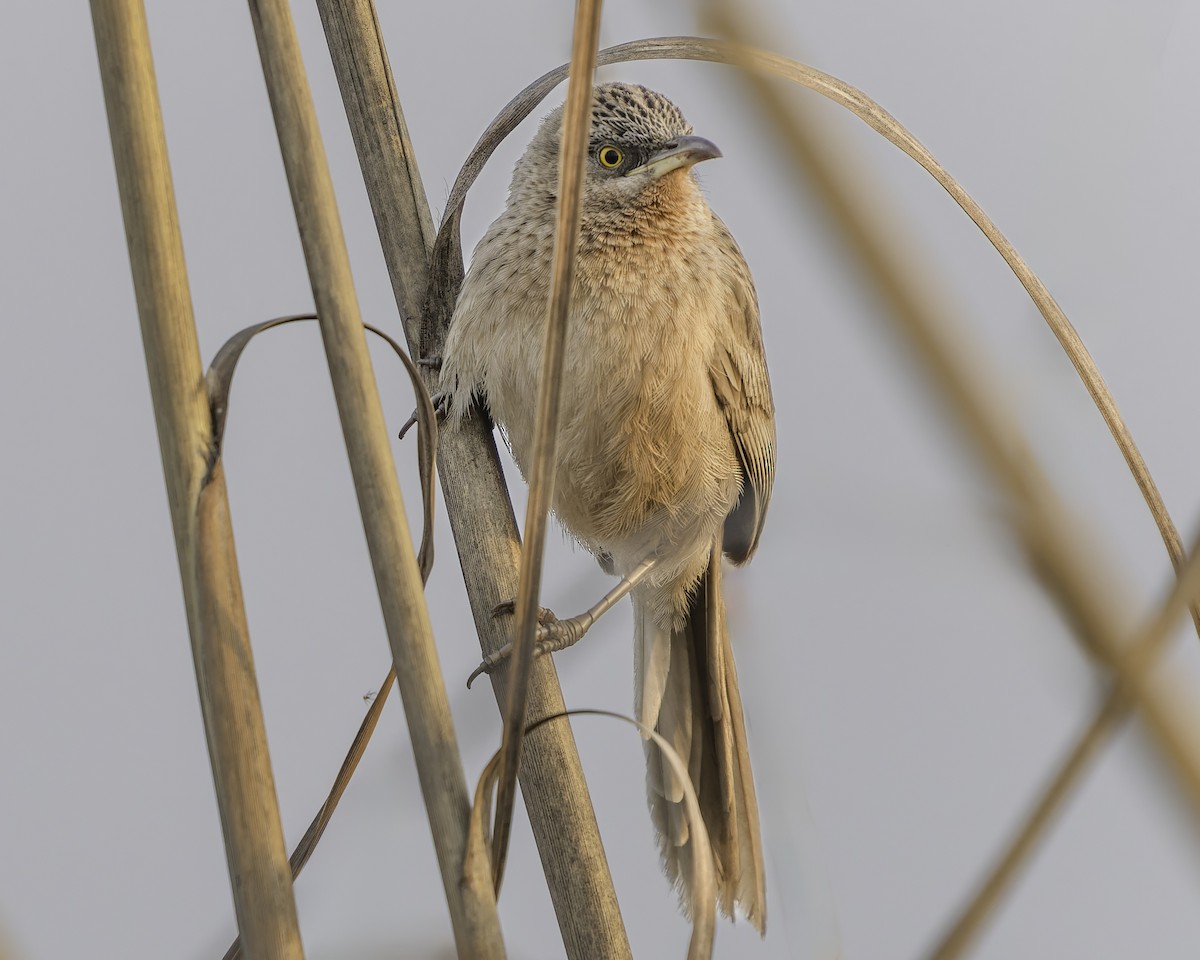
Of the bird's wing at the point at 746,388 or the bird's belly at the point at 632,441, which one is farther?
the bird's wing at the point at 746,388

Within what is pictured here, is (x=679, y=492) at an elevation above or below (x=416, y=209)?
below

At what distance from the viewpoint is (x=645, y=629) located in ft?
8.23

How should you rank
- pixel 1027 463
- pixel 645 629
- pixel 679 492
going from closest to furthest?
pixel 1027 463, pixel 679 492, pixel 645 629

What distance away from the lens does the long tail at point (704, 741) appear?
2076 millimetres

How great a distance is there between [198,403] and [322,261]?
130 mm

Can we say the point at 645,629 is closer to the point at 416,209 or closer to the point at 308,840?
the point at 416,209

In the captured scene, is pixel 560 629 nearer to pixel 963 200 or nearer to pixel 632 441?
pixel 632 441

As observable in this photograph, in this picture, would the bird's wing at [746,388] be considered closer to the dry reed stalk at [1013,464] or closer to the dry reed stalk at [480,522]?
the dry reed stalk at [480,522]

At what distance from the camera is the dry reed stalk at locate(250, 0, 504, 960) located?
77 cm

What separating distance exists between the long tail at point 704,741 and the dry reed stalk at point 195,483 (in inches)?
51.2

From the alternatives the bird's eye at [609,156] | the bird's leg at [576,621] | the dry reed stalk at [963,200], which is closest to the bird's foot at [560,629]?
the bird's leg at [576,621]

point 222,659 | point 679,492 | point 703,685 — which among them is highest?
point 222,659

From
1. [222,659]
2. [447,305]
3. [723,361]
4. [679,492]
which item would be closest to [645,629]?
[679,492]

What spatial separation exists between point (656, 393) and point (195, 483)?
1412 mm
